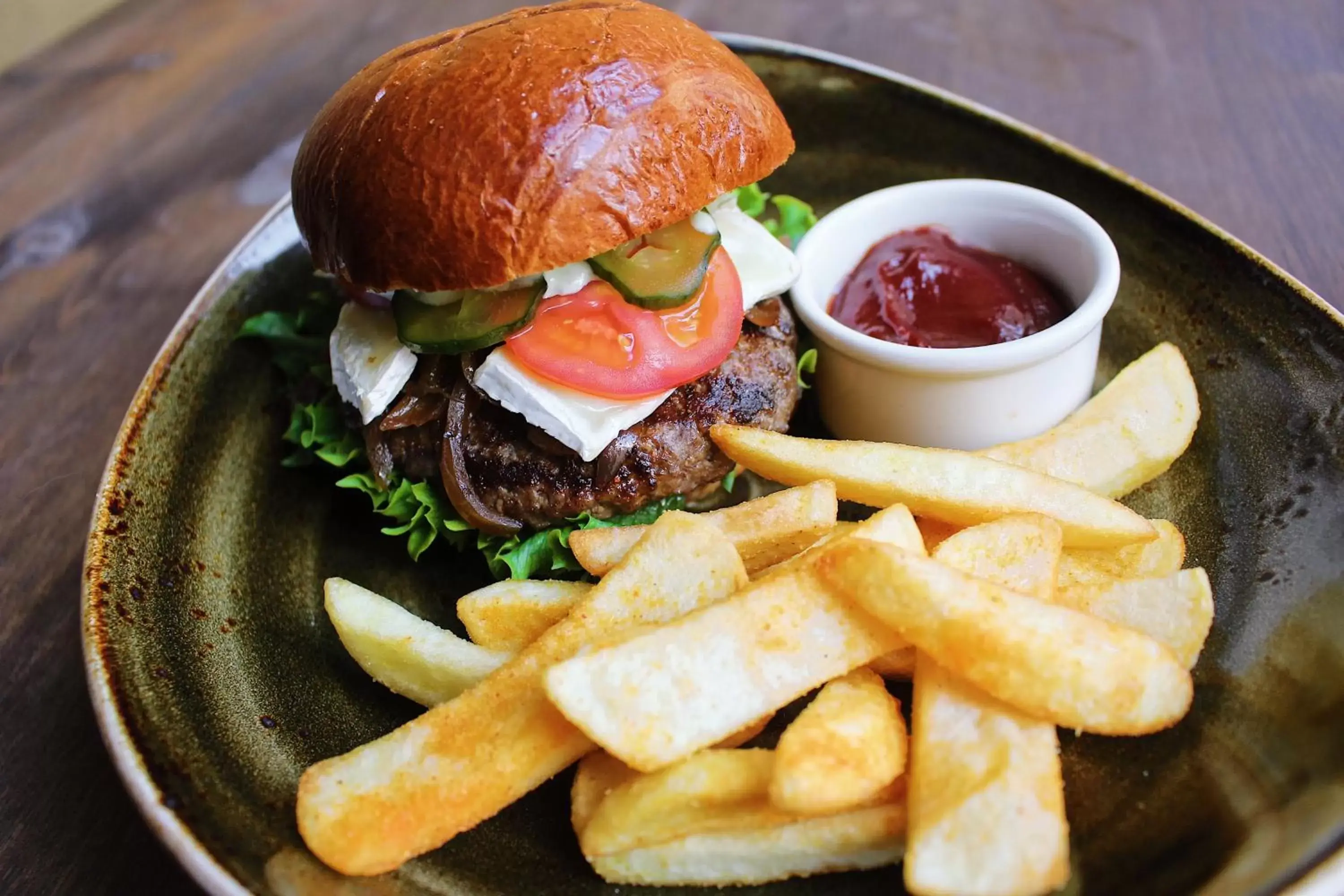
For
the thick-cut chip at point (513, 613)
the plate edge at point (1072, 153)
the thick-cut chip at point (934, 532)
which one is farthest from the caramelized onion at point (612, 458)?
the plate edge at point (1072, 153)

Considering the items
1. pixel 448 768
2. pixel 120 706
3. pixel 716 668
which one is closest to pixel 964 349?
pixel 716 668

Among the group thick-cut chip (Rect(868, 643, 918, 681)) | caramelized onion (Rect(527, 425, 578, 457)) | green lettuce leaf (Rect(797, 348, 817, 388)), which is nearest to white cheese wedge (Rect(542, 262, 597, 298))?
caramelized onion (Rect(527, 425, 578, 457))

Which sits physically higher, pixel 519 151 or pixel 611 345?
pixel 519 151

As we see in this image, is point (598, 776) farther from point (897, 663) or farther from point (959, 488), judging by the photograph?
point (959, 488)

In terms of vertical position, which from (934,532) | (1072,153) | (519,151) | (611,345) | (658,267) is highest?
(519,151)

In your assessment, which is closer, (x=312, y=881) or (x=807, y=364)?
(x=312, y=881)

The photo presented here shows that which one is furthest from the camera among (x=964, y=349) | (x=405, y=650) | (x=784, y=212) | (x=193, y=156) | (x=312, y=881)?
(x=193, y=156)

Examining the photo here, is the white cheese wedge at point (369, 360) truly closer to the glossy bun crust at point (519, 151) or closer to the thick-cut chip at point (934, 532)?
the glossy bun crust at point (519, 151)
